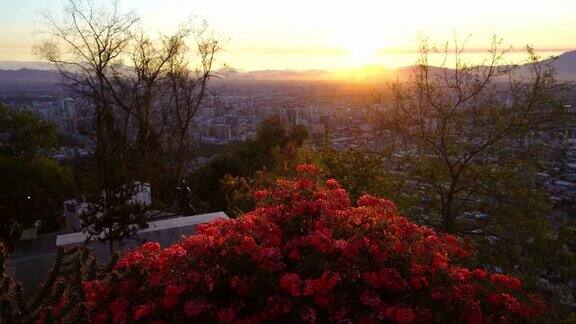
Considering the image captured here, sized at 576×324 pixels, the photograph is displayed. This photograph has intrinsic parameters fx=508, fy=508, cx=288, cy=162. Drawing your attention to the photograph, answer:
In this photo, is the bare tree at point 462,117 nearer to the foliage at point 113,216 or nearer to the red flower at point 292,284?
the foliage at point 113,216

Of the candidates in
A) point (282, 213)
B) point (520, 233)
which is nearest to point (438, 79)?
point (520, 233)

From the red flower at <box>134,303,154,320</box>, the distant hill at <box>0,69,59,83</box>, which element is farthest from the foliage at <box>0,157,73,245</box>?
the distant hill at <box>0,69,59,83</box>

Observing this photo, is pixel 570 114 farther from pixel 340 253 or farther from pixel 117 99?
pixel 117 99

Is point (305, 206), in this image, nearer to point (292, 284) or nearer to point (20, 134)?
point (292, 284)

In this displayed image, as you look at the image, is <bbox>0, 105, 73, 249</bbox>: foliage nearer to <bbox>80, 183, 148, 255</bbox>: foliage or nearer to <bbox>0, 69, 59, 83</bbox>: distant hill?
<bbox>80, 183, 148, 255</bbox>: foliage

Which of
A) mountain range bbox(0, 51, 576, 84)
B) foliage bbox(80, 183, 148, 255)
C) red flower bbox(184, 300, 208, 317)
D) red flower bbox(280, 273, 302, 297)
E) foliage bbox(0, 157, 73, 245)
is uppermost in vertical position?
mountain range bbox(0, 51, 576, 84)

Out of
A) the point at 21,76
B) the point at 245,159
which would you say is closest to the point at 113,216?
the point at 245,159

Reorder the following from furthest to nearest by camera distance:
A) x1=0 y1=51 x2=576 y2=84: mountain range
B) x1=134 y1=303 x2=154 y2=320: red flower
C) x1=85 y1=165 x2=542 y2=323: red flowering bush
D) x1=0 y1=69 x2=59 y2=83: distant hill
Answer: x1=0 y1=69 x2=59 y2=83: distant hill < x1=0 y1=51 x2=576 y2=84: mountain range < x1=134 y1=303 x2=154 y2=320: red flower < x1=85 y1=165 x2=542 y2=323: red flowering bush
